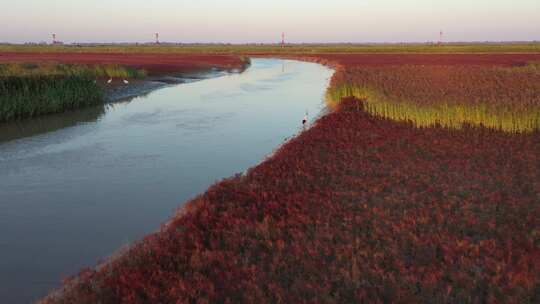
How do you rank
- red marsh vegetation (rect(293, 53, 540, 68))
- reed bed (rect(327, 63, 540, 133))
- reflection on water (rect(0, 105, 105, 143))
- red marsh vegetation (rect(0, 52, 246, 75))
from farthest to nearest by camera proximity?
1. red marsh vegetation (rect(0, 52, 246, 75))
2. red marsh vegetation (rect(293, 53, 540, 68))
3. reflection on water (rect(0, 105, 105, 143))
4. reed bed (rect(327, 63, 540, 133))

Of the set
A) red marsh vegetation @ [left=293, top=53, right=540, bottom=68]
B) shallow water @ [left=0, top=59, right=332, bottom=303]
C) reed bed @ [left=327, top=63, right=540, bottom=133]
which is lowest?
shallow water @ [left=0, top=59, right=332, bottom=303]

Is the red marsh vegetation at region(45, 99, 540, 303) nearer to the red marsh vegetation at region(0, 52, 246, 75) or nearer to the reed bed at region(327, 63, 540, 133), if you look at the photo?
the reed bed at region(327, 63, 540, 133)

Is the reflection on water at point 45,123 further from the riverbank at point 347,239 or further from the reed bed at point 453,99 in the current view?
the riverbank at point 347,239

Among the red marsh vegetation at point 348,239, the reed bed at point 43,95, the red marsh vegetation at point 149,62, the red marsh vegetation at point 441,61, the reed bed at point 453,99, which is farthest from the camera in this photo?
the red marsh vegetation at point 149,62

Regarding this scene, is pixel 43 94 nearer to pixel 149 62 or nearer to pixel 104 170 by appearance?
pixel 104 170

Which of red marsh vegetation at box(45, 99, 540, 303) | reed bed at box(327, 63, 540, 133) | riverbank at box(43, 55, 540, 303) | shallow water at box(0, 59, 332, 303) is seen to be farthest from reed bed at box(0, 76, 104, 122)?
red marsh vegetation at box(45, 99, 540, 303)

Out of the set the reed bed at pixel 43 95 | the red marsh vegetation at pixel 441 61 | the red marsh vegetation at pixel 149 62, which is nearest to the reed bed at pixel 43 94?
the reed bed at pixel 43 95
